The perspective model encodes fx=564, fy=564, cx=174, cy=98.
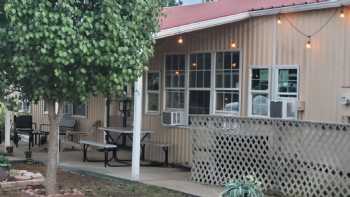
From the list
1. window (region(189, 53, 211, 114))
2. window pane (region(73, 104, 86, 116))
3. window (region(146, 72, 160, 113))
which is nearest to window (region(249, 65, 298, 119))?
window (region(189, 53, 211, 114))

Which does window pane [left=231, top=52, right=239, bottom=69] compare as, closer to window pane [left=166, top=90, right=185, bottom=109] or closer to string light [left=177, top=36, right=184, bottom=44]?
string light [left=177, top=36, right=184, bottom=44]

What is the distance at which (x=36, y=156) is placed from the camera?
44.8ft

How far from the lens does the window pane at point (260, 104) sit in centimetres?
1066

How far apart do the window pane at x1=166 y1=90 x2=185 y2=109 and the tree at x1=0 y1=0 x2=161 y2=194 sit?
454 centimetres

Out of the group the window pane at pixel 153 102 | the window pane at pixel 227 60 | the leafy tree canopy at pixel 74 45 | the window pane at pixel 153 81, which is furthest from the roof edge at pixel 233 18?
the window pane at pixel 153 102

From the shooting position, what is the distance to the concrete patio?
9.42 metres

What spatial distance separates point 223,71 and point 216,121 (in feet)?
6.26

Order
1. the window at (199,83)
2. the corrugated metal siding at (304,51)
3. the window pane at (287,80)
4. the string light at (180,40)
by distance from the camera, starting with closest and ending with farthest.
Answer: the corrugated metal siding at (304,51), the window pane at (287,80), the window at (199,83), the string light at (180,40)

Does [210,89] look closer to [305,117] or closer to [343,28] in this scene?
[305,117]

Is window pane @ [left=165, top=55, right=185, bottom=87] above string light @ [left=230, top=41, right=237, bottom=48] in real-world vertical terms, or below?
below

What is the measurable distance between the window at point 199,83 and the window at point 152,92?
1153 mm

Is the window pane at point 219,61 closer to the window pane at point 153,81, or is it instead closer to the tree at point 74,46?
the window pane at point 153,81

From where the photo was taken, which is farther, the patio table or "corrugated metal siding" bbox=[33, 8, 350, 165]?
the patio table

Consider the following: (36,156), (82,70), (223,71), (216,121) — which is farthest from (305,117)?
(36,156)
